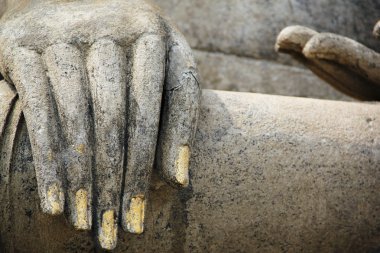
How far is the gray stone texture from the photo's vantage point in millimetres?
2230

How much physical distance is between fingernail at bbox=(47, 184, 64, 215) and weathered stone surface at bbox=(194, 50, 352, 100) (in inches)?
46.1

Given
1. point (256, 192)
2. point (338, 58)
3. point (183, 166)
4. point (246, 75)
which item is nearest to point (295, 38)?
point (338, 58)

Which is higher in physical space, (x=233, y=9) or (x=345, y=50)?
(x=345, y=50)

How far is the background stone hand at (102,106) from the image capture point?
1.13 meters

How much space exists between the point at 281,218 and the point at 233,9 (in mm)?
1053

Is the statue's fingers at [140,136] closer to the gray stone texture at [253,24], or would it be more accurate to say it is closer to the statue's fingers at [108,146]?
the statue's fingers at [108,146]

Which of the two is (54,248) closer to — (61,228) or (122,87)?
(61,228)

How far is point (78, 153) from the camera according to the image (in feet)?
3.72

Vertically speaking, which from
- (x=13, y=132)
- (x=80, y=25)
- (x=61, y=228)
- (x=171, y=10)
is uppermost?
(x=80, y=25)

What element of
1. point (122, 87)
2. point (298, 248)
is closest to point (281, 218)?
point (298, 248)

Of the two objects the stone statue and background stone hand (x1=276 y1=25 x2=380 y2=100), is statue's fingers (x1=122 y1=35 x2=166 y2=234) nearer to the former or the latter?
the stone statue

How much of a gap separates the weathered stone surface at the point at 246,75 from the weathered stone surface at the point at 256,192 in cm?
83

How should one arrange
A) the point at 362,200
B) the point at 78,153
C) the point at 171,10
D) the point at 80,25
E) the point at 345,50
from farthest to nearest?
the point at 171,10
the point at 345,50
the point at 362,200
the point at 80,25
the point at 78,153

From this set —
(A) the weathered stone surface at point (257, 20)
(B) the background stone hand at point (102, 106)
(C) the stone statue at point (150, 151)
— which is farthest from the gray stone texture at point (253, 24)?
(B) the background stone hand at point (102, 106)
